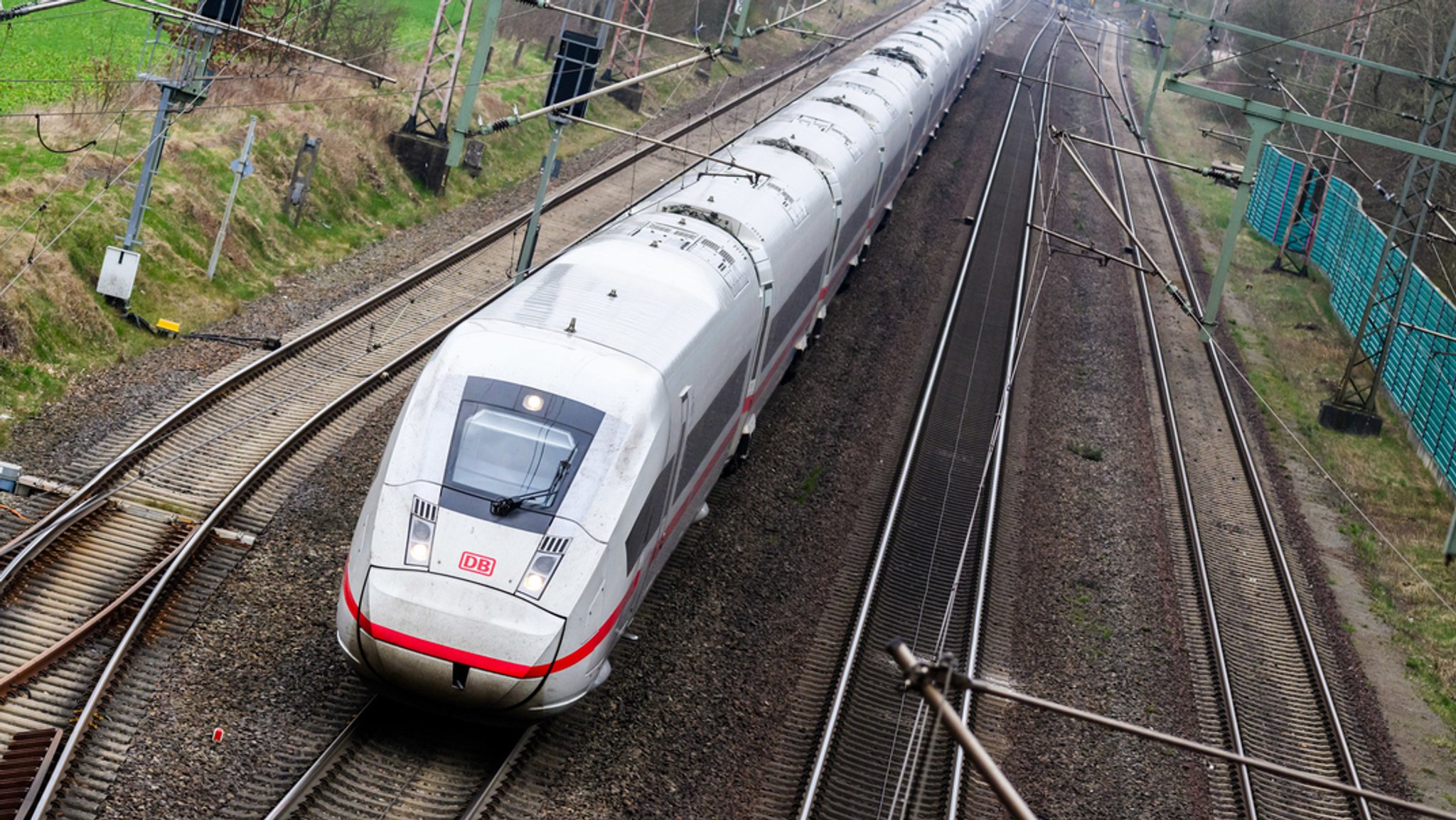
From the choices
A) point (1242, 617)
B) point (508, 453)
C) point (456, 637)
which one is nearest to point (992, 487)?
point (1242, 617)

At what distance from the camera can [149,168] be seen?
19281 mm

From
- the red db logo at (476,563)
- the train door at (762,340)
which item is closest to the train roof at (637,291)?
the train door at (762,340)

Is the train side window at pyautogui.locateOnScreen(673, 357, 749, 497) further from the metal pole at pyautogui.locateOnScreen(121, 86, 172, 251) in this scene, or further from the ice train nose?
the metal pole at pyautogui.locateOnScreen(121, 86, 172, 251)

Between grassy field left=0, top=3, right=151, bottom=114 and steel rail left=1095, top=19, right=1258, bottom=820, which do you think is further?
grassy field left=0, top=3, right=151, bottom=114

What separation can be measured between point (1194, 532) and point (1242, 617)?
1924mm

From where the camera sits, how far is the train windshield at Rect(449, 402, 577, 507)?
37.1ft

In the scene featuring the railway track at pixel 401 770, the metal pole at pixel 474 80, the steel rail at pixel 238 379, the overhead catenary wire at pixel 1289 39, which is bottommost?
the railway track at pixel 401 770

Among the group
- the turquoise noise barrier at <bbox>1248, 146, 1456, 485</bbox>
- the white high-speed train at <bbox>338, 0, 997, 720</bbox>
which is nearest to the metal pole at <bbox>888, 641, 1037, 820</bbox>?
the white high-speed train at <bbox>338, 0, 997, 720</bbox>

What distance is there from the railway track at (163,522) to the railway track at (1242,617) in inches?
405

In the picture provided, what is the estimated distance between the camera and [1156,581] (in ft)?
59.1

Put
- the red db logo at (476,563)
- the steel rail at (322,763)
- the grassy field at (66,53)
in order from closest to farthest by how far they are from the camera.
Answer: the steel rail at (322,763)
the red db logo at (476,563)
the grassy field at (66,53)

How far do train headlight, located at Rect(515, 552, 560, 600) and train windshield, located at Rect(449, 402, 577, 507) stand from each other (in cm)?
50

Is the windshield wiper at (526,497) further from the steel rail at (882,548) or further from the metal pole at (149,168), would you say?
the metal pole at (149,168)

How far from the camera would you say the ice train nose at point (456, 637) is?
10500mm
